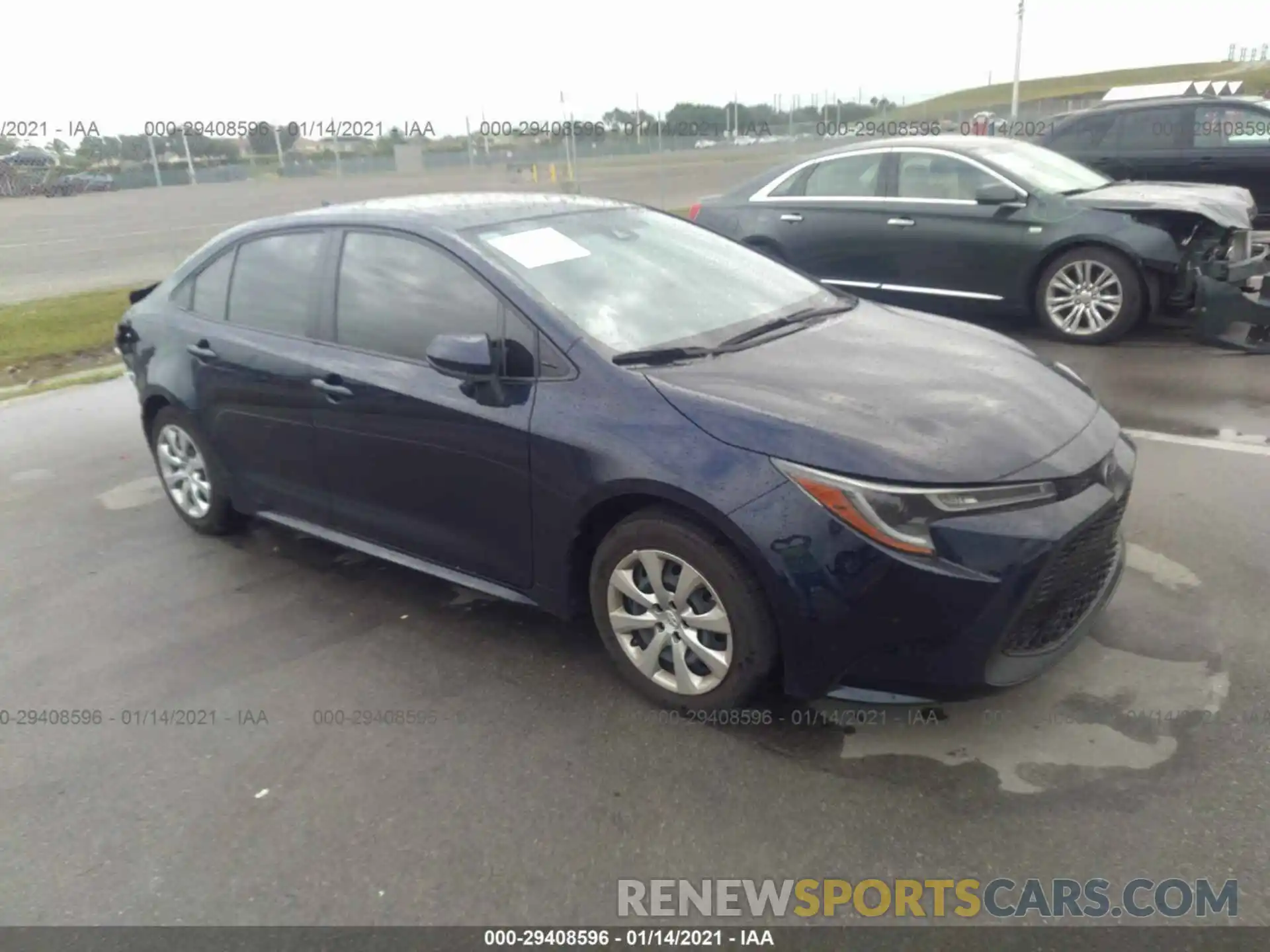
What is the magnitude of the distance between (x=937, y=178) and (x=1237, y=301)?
2.47 m

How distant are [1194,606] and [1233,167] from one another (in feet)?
31.5

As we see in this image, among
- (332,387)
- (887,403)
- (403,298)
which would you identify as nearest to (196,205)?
(332,387)

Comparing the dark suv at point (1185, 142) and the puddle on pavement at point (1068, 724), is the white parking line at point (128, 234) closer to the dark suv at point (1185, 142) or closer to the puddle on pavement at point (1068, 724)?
the dark suv at point (1185, 142)

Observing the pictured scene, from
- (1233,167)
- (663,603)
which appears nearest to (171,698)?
(663,603)

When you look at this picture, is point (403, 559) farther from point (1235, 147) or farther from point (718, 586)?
point (1235, 147)

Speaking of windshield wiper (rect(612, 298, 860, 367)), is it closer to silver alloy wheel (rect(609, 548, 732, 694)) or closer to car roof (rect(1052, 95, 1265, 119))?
silver alloy wheel (rect(609, 548, 732, 694))

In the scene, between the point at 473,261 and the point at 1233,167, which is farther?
the point at 1233,167

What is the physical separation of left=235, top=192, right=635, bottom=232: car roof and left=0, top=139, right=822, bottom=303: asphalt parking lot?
11.2m

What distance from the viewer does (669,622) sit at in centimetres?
325

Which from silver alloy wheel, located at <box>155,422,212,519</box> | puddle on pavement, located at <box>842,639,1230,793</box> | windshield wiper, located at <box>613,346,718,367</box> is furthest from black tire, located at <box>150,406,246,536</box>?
puddle on pavement, located at <box>842,639,1230,793</box>

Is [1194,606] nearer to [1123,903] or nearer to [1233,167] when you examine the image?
[1123,903]

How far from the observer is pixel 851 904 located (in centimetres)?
256

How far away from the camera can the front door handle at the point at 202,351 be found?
4680mm

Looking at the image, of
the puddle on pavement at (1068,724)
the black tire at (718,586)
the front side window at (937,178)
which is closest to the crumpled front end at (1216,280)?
the front side window at (937,178)
